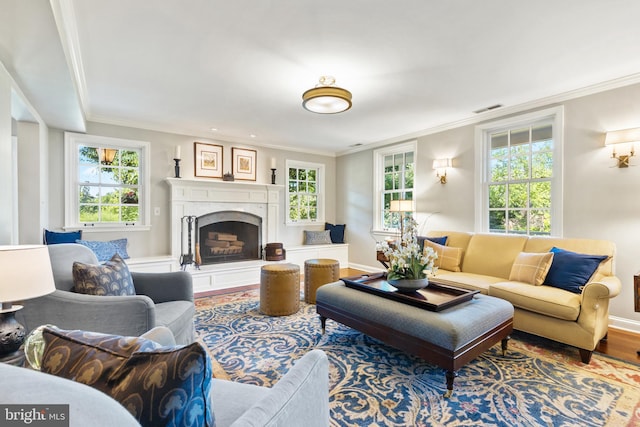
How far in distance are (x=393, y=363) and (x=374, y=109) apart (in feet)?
9.82

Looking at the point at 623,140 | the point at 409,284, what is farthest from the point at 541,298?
the point at 623,140

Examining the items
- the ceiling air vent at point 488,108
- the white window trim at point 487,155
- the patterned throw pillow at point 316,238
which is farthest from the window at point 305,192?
the ceiling air vent at point 488,108

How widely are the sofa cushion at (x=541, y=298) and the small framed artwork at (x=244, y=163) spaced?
13.7ft

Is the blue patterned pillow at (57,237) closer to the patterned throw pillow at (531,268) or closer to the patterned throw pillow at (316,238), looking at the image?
the patterned throw pillow at (316,238)

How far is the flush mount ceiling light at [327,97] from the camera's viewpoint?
9.08 feet

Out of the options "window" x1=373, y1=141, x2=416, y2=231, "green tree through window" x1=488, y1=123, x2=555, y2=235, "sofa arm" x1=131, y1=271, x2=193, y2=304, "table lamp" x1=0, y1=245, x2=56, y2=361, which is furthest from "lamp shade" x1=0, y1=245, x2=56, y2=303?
"window" x1=373, y1=141, x2=416, y2=231

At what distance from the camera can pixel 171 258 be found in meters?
4.45

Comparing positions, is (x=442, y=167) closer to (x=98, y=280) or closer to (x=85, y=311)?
(x=98, y=280)

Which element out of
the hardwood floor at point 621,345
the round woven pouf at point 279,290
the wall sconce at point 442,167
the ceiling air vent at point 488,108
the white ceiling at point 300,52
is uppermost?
the white ceiling at point 300,52

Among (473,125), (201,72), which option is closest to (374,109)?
(473,125)

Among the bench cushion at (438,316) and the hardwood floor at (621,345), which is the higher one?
the bench cushion at (438,316)

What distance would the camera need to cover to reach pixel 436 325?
6.48 feet

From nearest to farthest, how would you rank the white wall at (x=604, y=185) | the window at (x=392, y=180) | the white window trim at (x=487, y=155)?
the white wall at (x=604, y=185), the white window trim at (x=487, y=155), the window at (x=392, y=180)

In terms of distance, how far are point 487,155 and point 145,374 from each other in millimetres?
4679
